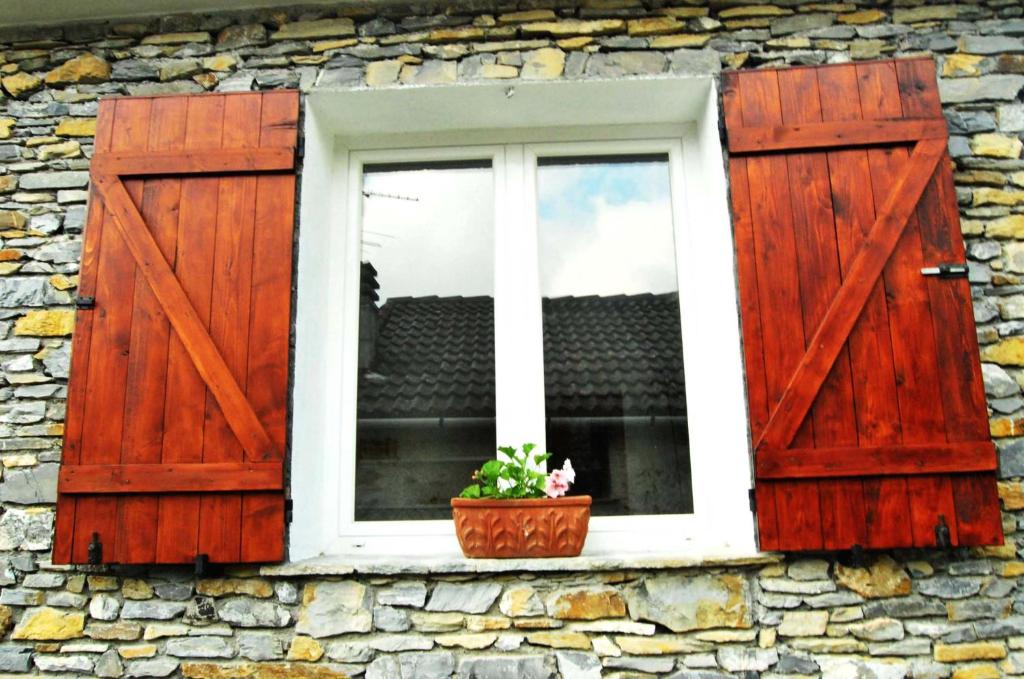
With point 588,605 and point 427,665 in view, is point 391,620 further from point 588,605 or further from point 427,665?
point 588,605

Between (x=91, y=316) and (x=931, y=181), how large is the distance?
285 centimetres

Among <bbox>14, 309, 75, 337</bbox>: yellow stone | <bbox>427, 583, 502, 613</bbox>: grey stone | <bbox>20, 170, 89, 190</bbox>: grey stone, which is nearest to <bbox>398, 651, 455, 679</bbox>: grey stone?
<bbox>427, 583, 502, 613</bbox>: grey stone

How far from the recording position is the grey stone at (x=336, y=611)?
7.18 ft

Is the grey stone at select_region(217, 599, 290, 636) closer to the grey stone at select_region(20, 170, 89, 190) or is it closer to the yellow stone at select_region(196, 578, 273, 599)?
the yellow stone at select_region(196, 578, 273, 599)

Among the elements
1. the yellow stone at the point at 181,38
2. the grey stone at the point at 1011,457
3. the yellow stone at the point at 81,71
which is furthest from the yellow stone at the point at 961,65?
the yellow stone at the point at 81,71

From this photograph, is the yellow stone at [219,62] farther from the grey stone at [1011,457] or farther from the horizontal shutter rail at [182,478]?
the grey stone at [1011,457]

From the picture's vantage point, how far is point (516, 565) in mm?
2189

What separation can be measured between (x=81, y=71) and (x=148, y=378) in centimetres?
132

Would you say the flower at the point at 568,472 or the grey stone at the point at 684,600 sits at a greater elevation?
the flower at the point at 568,472

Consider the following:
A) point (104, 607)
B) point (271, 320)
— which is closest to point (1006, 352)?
point (271, 320)

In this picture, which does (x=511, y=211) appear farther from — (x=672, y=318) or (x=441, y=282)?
(x=672, y=318)

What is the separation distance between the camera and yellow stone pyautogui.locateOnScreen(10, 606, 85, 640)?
2246 mm

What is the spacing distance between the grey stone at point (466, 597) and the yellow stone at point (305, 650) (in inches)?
14.4

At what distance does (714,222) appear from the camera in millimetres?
2576
